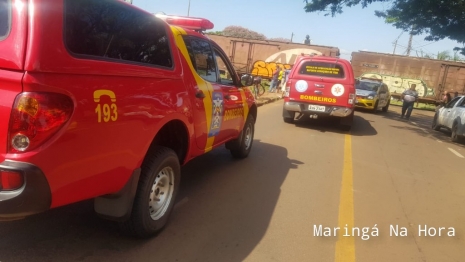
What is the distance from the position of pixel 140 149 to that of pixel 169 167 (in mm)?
623

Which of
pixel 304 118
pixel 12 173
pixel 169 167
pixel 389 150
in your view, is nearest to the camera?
pixel 12 173

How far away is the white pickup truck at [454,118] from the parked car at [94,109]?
32.6ft

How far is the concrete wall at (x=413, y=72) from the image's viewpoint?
83.5ft

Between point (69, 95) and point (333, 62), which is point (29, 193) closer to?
point (69, 95)

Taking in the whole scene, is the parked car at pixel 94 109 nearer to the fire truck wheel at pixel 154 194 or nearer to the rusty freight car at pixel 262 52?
the fire truck wheel at pixel 154 194

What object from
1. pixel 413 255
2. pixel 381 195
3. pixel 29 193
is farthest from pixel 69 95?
pixel 381 195

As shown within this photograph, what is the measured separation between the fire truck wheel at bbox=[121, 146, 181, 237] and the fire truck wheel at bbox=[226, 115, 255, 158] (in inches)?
97.3

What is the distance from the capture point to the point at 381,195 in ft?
17.5

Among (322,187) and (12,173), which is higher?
(12,173)

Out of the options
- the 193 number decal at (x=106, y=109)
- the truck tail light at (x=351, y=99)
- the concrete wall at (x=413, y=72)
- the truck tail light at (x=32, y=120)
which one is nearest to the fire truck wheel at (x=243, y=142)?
the 193 number decal at (x=106, y=109)

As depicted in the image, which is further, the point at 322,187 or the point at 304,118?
the point at 304,118

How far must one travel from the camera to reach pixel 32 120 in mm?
2148

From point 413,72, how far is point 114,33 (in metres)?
26.6

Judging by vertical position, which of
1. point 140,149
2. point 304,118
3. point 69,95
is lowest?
point 304,118
